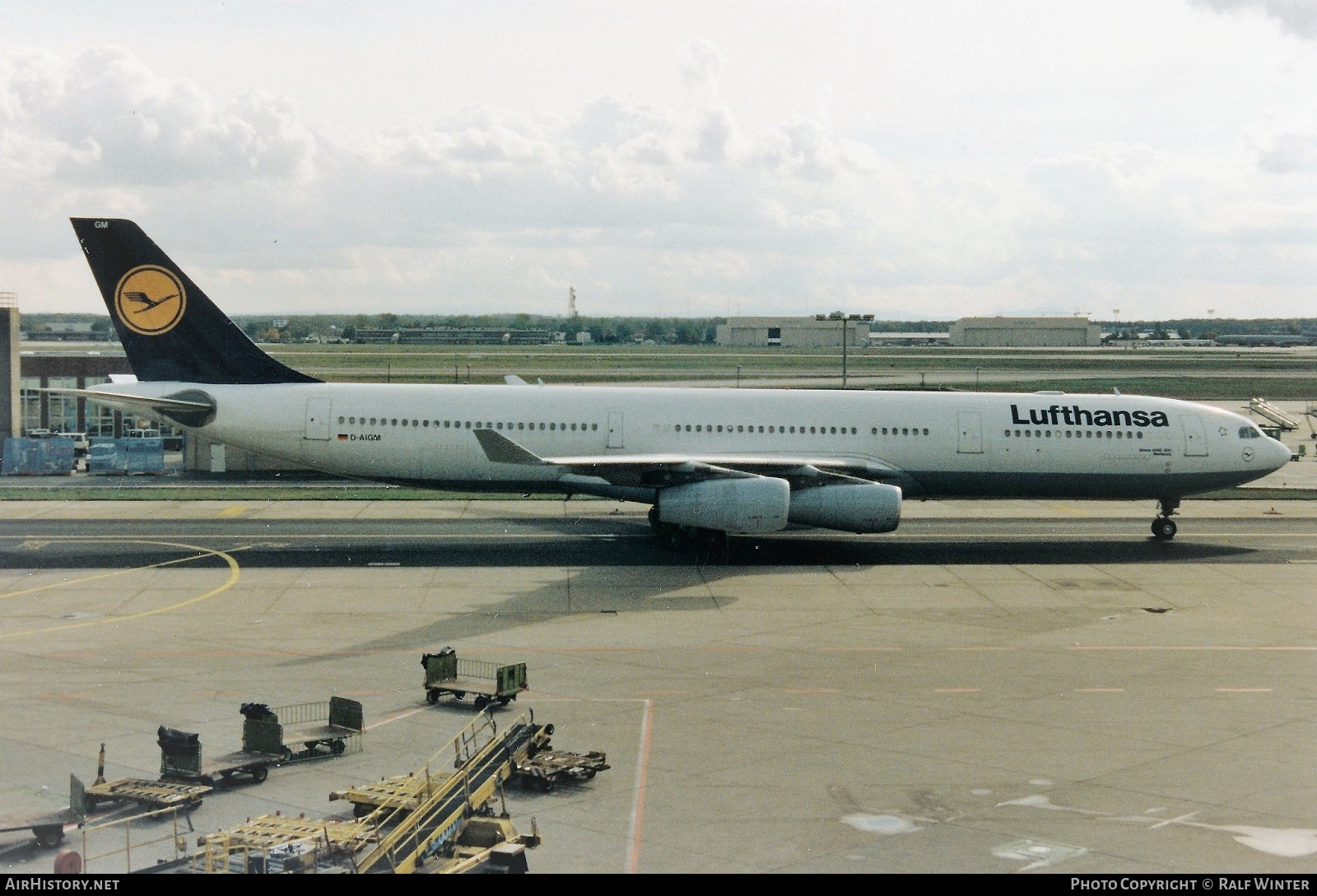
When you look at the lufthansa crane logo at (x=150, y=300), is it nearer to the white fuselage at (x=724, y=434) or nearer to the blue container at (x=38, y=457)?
the white fuselage at (x=724, y=434)

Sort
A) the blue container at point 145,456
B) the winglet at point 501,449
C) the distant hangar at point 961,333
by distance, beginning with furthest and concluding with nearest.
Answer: the distant hangar at point 961,333, the blue container at point 145,456, the winglet at point 501,449

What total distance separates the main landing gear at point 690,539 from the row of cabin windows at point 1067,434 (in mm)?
9178

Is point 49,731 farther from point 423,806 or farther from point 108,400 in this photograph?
point 108,400

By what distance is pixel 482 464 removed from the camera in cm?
3575

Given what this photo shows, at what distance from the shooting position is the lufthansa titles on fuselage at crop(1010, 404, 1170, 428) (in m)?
36.7

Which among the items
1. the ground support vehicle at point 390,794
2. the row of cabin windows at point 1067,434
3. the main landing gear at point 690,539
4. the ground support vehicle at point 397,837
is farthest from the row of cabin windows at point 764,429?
the ground support vehicle at point 390,794

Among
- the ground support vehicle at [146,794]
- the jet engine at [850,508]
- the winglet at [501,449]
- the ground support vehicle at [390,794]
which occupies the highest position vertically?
the winglet at [501,449]

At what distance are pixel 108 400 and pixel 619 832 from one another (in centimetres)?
2590

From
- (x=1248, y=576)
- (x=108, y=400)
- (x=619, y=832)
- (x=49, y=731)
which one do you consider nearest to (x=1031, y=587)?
(x=1248, y=576)

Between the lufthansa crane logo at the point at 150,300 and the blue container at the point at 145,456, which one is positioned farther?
the blue container at the point at 145,456

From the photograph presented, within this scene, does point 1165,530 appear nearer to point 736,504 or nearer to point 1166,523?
point 1166,523

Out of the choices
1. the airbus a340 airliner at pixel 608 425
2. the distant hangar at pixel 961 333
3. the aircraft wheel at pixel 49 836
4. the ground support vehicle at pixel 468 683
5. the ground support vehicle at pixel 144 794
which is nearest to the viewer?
the aircraft wheel at pixel 49 836

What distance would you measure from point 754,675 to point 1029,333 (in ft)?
561

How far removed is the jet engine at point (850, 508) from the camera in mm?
32500
